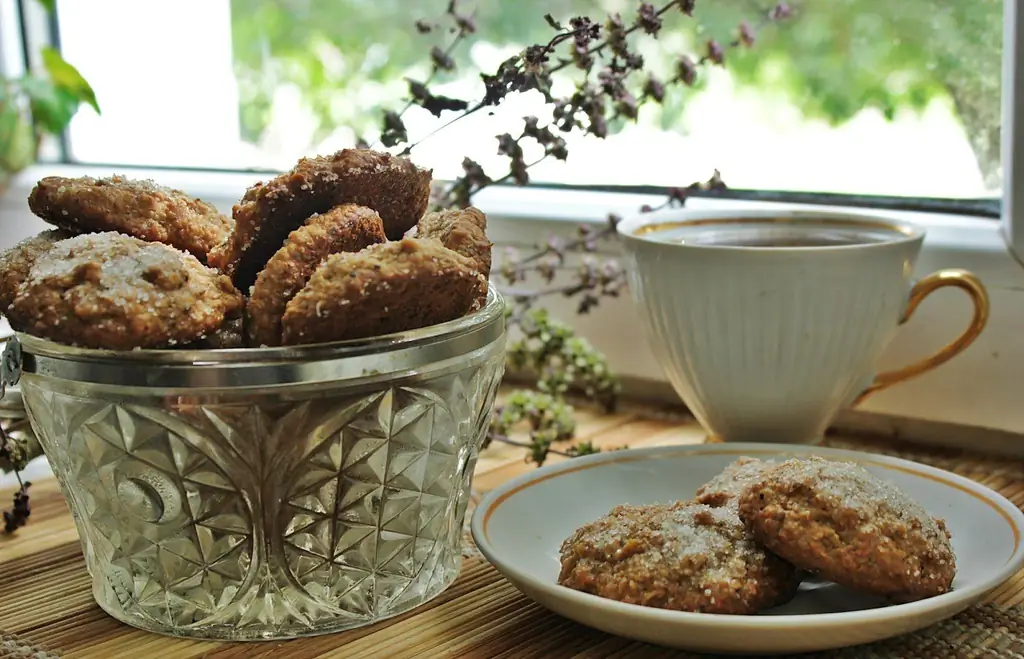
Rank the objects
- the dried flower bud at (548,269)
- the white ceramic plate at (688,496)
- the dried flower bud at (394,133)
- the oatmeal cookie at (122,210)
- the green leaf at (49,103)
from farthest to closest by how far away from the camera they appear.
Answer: the green leaf at (49,103)
the dried flower bud at (548,269)
the dried flower bud at (394,133)
the oatmeal cookie at (122,210)
the white ceramic plate at (688,496)

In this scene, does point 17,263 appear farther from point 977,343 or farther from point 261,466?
point 977,343

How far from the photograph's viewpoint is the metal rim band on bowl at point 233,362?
602 millimetres

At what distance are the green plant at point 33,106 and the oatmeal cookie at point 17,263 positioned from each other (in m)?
0.93

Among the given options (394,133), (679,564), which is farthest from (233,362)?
(394,133)

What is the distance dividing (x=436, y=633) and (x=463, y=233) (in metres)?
0.25

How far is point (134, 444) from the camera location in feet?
2.08

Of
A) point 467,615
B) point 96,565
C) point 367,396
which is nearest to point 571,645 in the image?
point 467,615

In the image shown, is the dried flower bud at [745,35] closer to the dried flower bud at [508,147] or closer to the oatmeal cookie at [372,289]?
the dried flower bud at [508,147]

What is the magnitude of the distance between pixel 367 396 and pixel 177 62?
1176 mm

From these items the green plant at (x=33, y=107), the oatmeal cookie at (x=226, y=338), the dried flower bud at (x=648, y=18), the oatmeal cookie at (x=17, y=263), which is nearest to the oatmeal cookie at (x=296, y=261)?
the oatmeal cookie at (x=226, y=338)

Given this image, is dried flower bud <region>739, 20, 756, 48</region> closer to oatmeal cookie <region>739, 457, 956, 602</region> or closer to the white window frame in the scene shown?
the white window frame

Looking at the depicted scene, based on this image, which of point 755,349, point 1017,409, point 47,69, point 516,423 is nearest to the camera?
point 755,349

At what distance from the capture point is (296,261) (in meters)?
0.63

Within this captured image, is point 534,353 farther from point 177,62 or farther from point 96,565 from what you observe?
point 177,62
